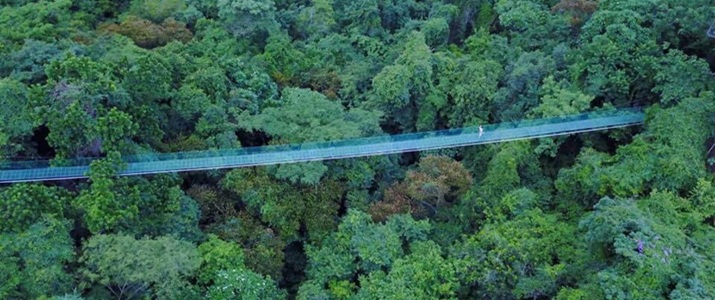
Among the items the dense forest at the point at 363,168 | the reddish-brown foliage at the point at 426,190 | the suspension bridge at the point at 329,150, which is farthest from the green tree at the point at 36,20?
the reddish-brown foliage at the point at 426,190

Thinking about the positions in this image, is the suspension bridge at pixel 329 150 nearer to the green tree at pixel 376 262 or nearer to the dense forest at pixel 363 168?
the dense forest at pixel 363 168

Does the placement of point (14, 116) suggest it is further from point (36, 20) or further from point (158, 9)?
point (158, 9)

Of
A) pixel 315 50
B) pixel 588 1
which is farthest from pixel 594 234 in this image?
pixel 315 50

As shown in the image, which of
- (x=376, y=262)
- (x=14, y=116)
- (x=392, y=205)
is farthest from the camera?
(x=392, y=205)

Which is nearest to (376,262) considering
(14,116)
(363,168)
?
(363,168)

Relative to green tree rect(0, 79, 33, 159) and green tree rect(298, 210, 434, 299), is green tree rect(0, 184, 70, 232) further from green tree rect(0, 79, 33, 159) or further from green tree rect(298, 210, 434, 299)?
green tree rect(298, 210, 434, 299)

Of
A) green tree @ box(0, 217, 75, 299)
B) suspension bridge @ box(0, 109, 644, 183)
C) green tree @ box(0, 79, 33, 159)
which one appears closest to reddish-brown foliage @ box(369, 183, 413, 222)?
suspension bridge @ box(0, 109, 644, 183)

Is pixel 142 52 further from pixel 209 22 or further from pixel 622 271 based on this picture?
pixel 622 271
